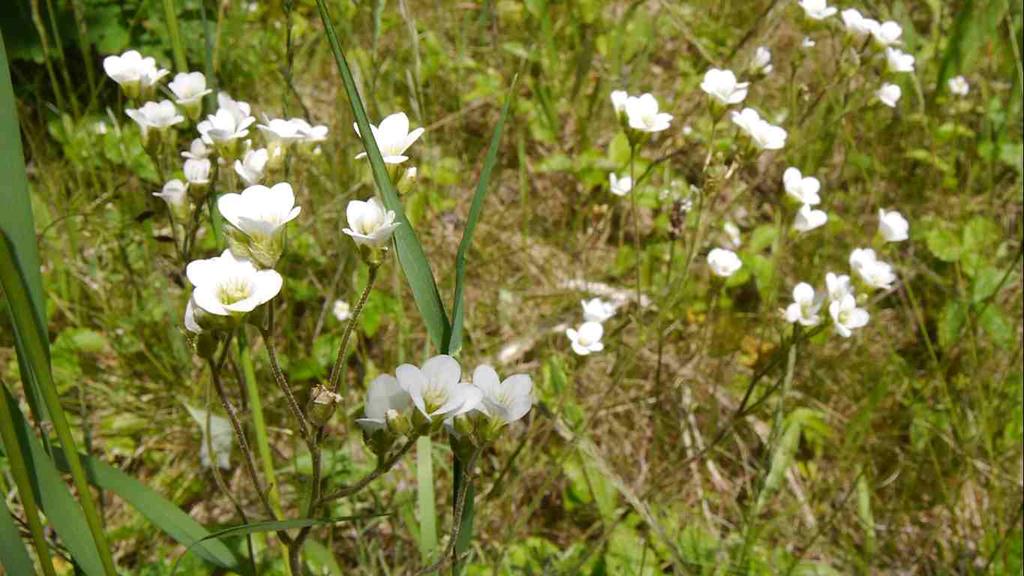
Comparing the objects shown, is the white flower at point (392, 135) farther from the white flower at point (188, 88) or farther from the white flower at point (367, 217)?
the white flower at point (188, 88)

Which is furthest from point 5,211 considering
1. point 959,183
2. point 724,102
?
point 959,183

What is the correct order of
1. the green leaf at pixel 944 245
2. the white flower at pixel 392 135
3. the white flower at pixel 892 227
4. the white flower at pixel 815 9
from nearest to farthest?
1. the white flower at pixel 392 135
2. the white flower at pixel 892 227
3. the white flower at pixel 815 9
4. the green leaf at pixel 944 245

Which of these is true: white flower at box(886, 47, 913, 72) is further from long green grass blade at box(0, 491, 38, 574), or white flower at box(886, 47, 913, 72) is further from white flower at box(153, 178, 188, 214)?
long green grass blade at box(0, 491, 38, 574)

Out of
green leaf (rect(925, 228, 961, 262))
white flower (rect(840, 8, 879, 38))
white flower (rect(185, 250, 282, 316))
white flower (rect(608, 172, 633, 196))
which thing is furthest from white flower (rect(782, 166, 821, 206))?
white flower (rect(185, 250, 282, 316))

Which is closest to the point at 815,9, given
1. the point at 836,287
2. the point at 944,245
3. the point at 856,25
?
the point at 856,25

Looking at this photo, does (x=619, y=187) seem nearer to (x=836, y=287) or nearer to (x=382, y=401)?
(x=836, y=287)

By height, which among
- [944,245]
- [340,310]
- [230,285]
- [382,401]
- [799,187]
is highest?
[230,285]

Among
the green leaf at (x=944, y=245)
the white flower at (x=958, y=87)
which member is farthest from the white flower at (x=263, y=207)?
the white flower at (x=958, y=87)
